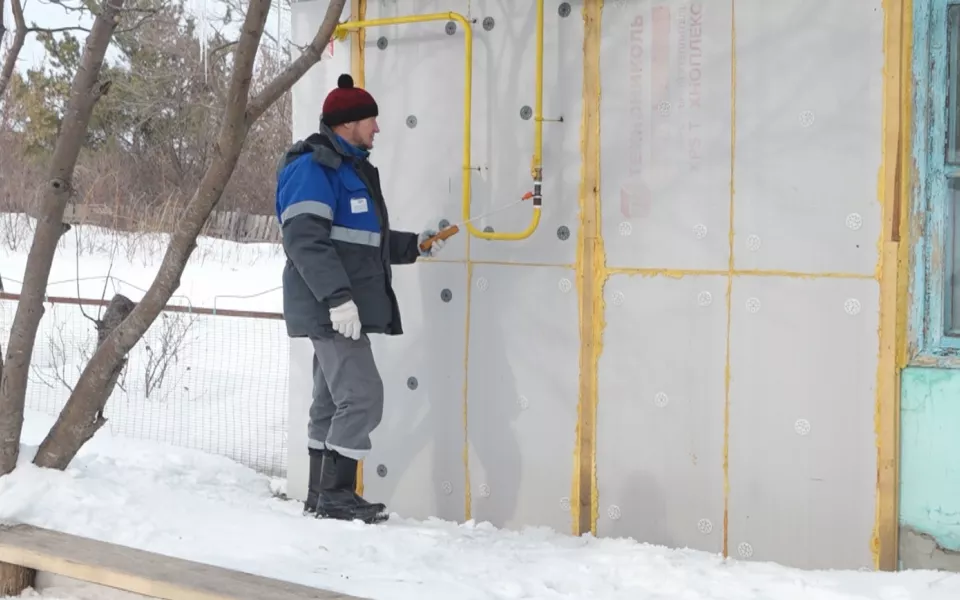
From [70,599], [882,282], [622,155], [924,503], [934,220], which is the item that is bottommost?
[70,599]

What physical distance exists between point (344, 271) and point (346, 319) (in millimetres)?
187

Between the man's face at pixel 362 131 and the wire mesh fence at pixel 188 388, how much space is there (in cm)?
219

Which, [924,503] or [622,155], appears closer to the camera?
[924,503]

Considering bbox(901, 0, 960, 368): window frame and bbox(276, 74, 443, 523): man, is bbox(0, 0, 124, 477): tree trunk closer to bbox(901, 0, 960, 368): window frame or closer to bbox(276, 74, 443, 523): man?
bbox(276, 74, 443, 523): man

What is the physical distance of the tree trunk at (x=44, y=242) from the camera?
3688 mm

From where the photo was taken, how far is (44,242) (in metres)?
3.72

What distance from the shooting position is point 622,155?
3.84 m

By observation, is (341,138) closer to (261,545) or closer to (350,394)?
(350,394)

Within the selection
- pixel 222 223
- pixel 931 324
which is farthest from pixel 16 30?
pixel 222 223

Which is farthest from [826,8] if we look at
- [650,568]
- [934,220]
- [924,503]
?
[650,568]

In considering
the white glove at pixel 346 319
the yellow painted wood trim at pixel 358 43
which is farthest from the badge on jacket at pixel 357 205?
the yellow painted wood trim at pixel 358 43

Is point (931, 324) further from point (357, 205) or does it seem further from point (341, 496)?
point (341, 496)

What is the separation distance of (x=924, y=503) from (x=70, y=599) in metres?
2.81

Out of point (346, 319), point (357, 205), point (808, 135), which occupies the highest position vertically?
point (808, 135)
